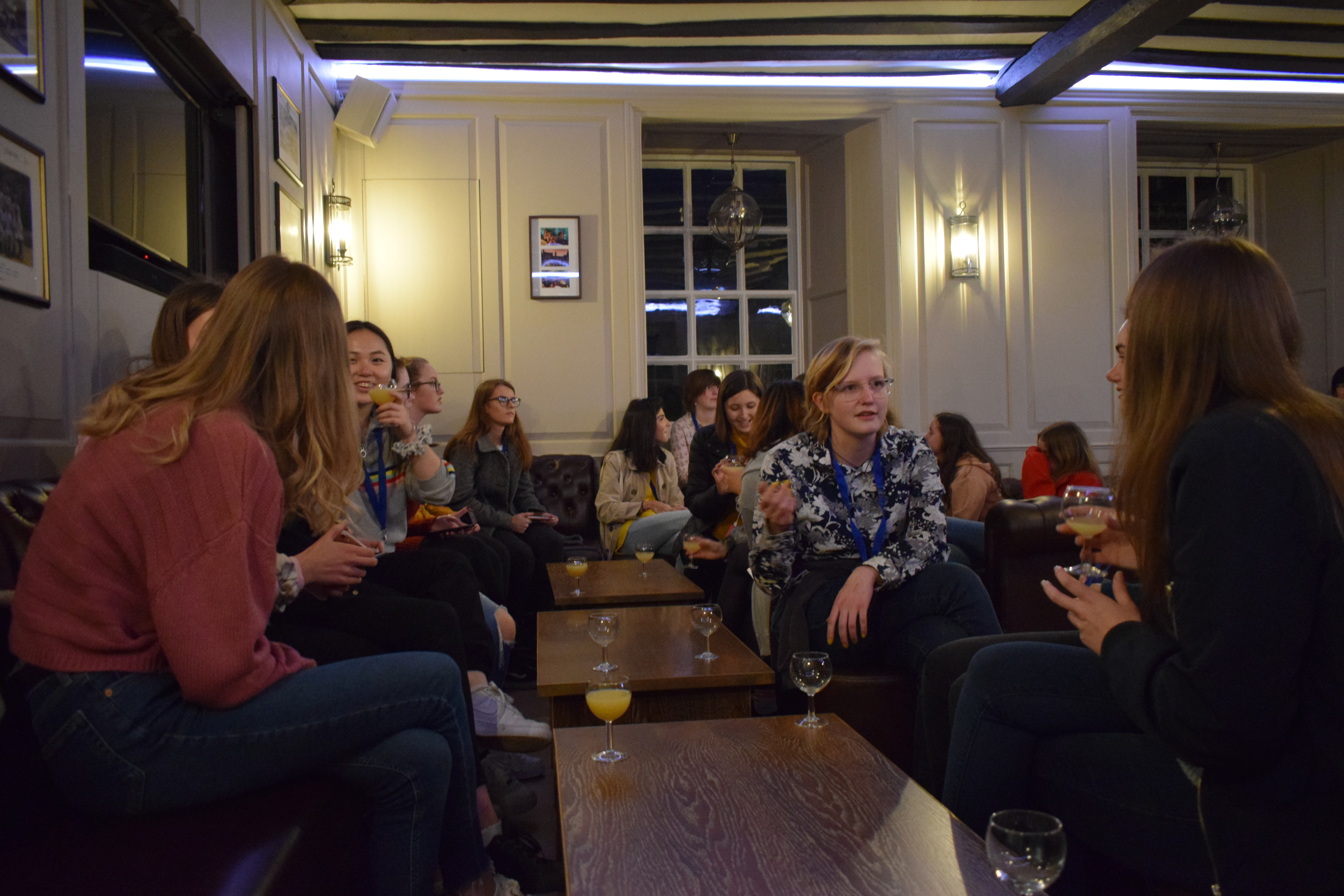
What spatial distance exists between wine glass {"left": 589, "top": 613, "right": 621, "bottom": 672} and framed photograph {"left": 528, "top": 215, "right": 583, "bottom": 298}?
12.8 feet

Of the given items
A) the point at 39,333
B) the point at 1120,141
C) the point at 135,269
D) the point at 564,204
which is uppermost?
the point at 1120,141

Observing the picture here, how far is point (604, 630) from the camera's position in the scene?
2.15 metres

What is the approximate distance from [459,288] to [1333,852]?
531cm

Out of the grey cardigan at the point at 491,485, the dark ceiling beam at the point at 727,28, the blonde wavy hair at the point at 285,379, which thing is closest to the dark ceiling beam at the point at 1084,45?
the dark ceiling beam at the point at 727,28

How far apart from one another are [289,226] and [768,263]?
3.80 m

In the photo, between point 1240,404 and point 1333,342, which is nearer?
point 1240,404

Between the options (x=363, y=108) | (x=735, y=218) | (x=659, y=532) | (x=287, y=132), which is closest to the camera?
(x=287, y=132)

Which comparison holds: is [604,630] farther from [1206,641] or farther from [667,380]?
[667,380]

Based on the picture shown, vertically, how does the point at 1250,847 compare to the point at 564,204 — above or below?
below

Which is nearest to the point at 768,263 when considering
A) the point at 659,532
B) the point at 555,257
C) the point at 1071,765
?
the point at 555,257

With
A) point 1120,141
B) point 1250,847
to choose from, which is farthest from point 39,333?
point 1120,141

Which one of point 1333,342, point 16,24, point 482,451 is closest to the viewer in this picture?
point 16,24

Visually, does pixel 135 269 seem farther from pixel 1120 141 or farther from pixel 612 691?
pixel 1120 141

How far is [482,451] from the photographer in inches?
184
